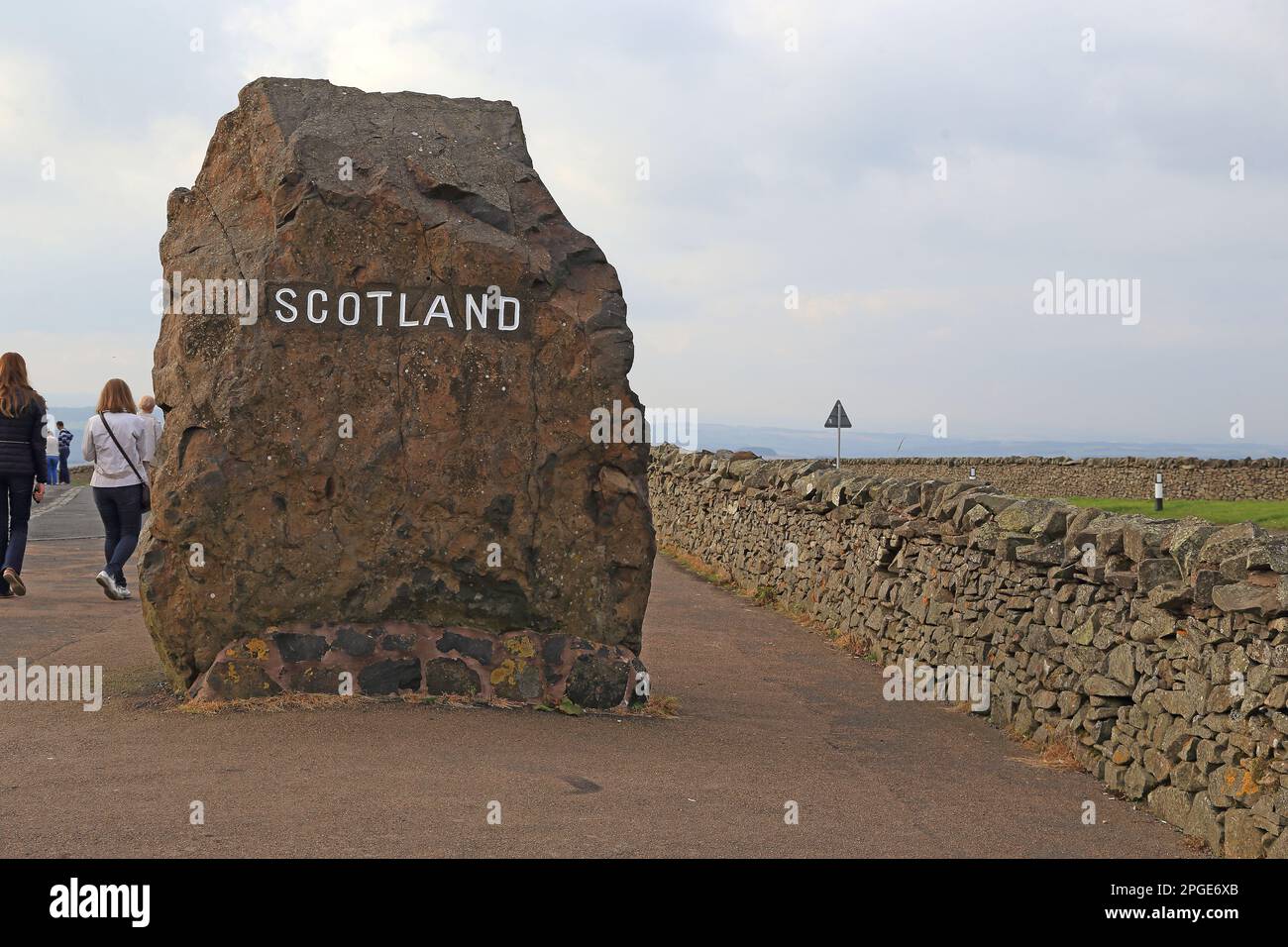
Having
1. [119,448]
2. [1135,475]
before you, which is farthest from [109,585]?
[1135,475]

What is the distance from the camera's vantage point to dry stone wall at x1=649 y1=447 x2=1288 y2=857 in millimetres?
5855

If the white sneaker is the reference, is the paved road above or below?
below

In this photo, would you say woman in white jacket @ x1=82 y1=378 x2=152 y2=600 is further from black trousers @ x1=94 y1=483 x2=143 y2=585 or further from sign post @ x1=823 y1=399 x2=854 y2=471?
sign post @ x1=823 y1=399 x2=854 y2=471

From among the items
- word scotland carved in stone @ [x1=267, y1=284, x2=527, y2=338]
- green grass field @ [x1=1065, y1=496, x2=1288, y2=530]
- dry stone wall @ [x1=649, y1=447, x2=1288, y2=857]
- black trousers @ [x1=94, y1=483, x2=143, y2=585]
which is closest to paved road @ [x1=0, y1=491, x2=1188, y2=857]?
dry stone wall @ [x1=649, y1=447, x2=1288, y2=857]

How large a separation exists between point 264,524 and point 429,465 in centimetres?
104

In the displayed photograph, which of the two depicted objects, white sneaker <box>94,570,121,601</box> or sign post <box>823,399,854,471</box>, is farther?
sign post <box>823,399,854,471</box>

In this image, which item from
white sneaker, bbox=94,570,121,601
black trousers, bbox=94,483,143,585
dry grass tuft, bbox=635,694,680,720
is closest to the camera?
dry grass tuft, bbox=635,694,680,720

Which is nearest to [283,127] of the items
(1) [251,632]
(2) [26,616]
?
(1) [251,632]

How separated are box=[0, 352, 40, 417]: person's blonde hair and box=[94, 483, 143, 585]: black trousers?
3.19 ft

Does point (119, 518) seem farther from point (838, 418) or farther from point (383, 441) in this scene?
point (838, 418)

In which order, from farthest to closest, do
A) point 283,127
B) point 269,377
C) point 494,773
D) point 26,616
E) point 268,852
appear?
point 26,616 → point 283,127 → point 269,377 → point 494,773 → point 268,852

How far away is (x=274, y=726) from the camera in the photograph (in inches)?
268

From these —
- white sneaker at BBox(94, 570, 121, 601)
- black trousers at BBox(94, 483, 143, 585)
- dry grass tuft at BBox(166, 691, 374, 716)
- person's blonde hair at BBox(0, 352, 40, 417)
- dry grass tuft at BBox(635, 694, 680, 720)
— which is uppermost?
person's blonde hair at BBox(0, 352, 40, 417)
